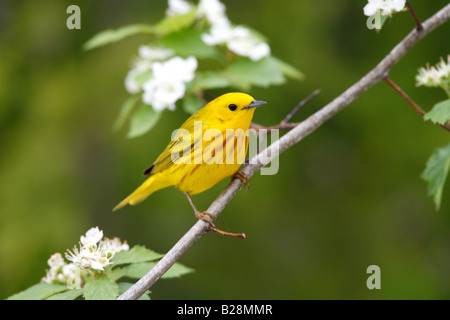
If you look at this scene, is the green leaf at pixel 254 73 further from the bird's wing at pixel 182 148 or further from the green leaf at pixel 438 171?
the green leaf at pixel 438 171

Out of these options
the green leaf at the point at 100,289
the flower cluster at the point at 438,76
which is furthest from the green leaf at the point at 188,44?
the green leaf at the point at 100,289

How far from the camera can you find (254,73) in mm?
3246

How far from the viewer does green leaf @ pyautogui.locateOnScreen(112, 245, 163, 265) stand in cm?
231

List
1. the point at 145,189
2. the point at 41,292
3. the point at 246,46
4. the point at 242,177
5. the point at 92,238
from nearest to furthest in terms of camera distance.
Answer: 1. the point at 92,238
2. the point at 41,292
3. the point at 242,177
4. the point at 246,46
5. the point at 145,189

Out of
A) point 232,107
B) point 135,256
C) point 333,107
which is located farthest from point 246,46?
point 135,256

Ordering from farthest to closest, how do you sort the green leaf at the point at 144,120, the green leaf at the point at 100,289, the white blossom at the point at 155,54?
1. the white blossom at the point at 155,54
2. the green leaf at the point at 144,120
3. the green leaf at the point at 100,289

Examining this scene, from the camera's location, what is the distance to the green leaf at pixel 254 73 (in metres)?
3.19

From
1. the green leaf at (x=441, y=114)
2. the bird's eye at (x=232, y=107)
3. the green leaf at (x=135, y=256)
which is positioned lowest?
the green leaf at (x=135, y=256)

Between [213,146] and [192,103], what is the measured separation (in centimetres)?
37

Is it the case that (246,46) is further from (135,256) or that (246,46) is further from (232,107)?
(135,256)

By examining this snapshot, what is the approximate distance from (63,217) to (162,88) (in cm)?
206

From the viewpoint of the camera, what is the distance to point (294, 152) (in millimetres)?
4969

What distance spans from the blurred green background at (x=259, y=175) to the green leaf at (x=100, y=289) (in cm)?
212

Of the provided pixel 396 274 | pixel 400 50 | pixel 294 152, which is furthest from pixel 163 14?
pixel 396 274
